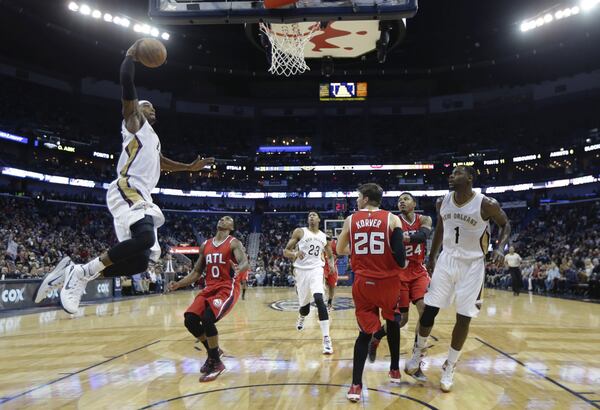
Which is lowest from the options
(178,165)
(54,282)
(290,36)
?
(54,282)

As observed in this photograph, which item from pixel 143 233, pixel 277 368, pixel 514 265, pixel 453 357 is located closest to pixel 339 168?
pixel 514 265

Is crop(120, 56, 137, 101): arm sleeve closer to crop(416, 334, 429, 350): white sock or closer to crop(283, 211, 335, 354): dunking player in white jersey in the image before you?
crop(416, 334, 429, 350): white sock

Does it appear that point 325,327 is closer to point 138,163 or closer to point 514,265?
point 138,163

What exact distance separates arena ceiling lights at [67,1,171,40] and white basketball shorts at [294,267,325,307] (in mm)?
24493

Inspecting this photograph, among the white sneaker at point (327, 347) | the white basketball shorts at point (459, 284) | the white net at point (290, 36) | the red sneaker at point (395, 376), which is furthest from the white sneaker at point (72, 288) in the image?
the white net at point (290, 36)

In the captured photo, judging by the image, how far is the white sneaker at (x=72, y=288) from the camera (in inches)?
154

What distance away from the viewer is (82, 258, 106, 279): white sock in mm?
4039

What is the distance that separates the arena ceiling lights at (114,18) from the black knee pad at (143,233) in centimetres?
2701

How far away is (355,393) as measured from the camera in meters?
4.70

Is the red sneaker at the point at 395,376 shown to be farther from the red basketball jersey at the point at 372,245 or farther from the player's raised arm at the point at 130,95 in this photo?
the player's raised arm at the point at 130,95

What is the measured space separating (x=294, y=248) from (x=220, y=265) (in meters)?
2.38

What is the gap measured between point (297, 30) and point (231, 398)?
7.44 meters

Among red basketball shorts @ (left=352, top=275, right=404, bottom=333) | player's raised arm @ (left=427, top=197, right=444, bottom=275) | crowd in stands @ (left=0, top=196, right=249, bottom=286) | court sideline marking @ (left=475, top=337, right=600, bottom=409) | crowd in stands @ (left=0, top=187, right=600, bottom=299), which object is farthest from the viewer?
crowd in stands @ (left=0, top=196, right=249, bottom=286)

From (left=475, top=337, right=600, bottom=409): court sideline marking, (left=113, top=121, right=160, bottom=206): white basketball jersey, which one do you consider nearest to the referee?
(left=475, top=337, right=600, bottom=409): court sideline marking
